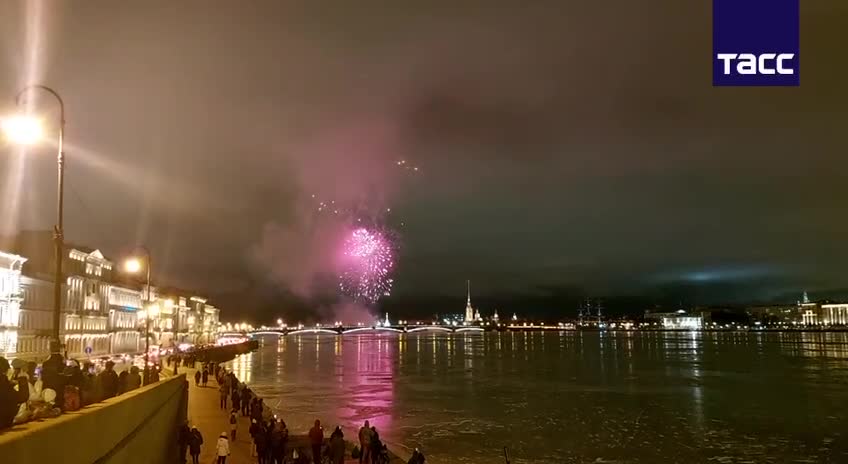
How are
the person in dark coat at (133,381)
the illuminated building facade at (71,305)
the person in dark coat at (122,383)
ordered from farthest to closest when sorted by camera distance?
the illuminated building facade at (71,305)
the person in dark coat at (133,381)
the person in dark coat at (122,383)

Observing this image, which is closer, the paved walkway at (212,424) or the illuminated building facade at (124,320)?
the paved walkway at (212,424)

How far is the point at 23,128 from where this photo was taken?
1473 cm

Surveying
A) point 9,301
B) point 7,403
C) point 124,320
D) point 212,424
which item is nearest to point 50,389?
point 7,403

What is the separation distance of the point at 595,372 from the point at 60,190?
8026 centimetres

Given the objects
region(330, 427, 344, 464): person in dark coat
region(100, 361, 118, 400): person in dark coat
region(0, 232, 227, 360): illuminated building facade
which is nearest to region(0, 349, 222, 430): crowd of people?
region(100, 361, 118, 400): person in dark coat

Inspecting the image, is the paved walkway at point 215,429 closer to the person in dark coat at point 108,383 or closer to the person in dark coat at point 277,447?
the person in dark coat at point 277,447

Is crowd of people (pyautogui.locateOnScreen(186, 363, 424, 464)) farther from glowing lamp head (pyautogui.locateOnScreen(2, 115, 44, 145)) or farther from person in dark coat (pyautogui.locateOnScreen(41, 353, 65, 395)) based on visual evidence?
glowing lamp head (pyautogui.locateOnScreen(2, 115, 44, 145))

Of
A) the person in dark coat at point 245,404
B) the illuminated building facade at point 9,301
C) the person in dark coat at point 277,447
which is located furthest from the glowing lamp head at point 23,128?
the illuminated building facade at point 9,301

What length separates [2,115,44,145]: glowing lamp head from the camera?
14688mm

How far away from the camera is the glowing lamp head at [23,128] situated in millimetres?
14688

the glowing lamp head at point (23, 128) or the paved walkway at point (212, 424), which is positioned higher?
the glowing lamp head at point (23, 128)

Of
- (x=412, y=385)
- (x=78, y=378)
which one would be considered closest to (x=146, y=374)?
(x=78, y=378)

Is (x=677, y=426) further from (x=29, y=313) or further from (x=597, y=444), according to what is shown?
(x=29, y=313)

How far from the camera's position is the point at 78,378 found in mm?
16219
